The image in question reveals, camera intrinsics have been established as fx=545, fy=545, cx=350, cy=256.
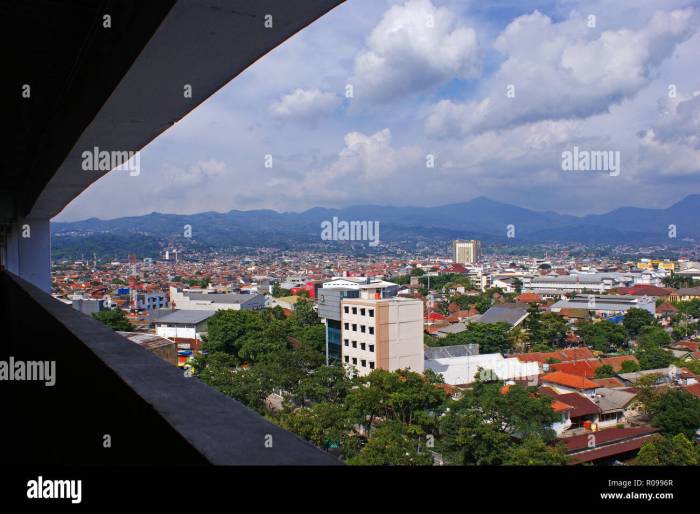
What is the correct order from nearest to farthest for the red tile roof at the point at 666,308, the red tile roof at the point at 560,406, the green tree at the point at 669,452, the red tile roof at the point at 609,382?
the green tree at the point at 669,452 → the red tile roof at the point at 560,406 → the red tile roof at the point at 609,382 → the red tile roof at the point at 666,308

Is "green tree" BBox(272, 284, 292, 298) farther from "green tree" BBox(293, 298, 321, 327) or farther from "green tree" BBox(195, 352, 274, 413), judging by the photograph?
"green tree" BBox(195, 352, 274, 413)

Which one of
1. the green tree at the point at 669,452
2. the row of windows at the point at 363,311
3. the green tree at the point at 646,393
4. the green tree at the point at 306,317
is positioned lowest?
the green tree at the point at 646,393

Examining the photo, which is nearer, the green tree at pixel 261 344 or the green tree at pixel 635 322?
the green tree at pixel 261 344

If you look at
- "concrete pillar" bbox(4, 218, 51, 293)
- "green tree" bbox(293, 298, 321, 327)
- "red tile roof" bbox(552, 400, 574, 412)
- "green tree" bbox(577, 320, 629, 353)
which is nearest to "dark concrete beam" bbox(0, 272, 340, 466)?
"concrete pillar" bbox(4, 218, 51, 293)

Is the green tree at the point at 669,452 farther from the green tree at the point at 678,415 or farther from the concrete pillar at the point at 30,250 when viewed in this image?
the concrete pillar at the point at 30,250

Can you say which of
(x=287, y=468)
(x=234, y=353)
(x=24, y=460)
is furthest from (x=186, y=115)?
(x=234, y=353)

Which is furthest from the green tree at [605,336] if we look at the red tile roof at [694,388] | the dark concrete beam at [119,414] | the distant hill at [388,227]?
the dark concrete beam at [119,414]

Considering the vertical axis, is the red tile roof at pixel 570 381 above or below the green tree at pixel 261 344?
below
